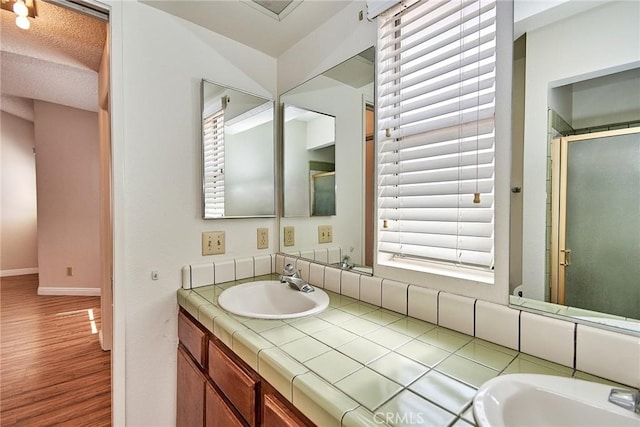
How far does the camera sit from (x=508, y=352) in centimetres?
77

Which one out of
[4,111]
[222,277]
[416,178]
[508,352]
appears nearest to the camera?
[508,352]

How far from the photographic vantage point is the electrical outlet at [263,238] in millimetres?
1654

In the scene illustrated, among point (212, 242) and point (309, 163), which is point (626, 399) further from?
point (212, 242)

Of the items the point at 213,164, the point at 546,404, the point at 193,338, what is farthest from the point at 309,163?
the point at 546,404

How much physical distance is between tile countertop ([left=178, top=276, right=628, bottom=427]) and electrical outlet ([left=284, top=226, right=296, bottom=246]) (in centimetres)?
65

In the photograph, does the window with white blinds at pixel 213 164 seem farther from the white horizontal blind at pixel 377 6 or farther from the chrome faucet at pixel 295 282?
the white horizontal blind at pixel 377 6

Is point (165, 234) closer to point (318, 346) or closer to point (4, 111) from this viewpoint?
point (318, 346)

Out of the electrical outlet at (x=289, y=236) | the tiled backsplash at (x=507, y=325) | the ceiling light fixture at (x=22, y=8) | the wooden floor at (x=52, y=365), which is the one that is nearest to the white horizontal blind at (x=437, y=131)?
the tiled backsplash at (x=507, y=325)

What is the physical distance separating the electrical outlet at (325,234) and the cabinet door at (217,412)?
0.77m

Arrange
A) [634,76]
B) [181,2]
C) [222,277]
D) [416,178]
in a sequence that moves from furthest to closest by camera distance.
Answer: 1. [222,277]
2. [181,2]
3. [416,178]
4. [634,76]

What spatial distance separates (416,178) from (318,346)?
653 mm

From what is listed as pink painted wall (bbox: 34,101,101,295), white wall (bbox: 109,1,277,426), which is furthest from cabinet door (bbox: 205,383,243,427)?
pink painted wall (bbox: 34,101,101,295)

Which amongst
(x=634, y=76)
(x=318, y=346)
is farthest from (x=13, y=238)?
(x=634, y=76)

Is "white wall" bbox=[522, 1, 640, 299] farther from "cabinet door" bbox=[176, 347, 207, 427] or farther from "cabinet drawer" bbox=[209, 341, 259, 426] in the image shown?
"cabinet door" bbox=[176, 347, 207, 427]
